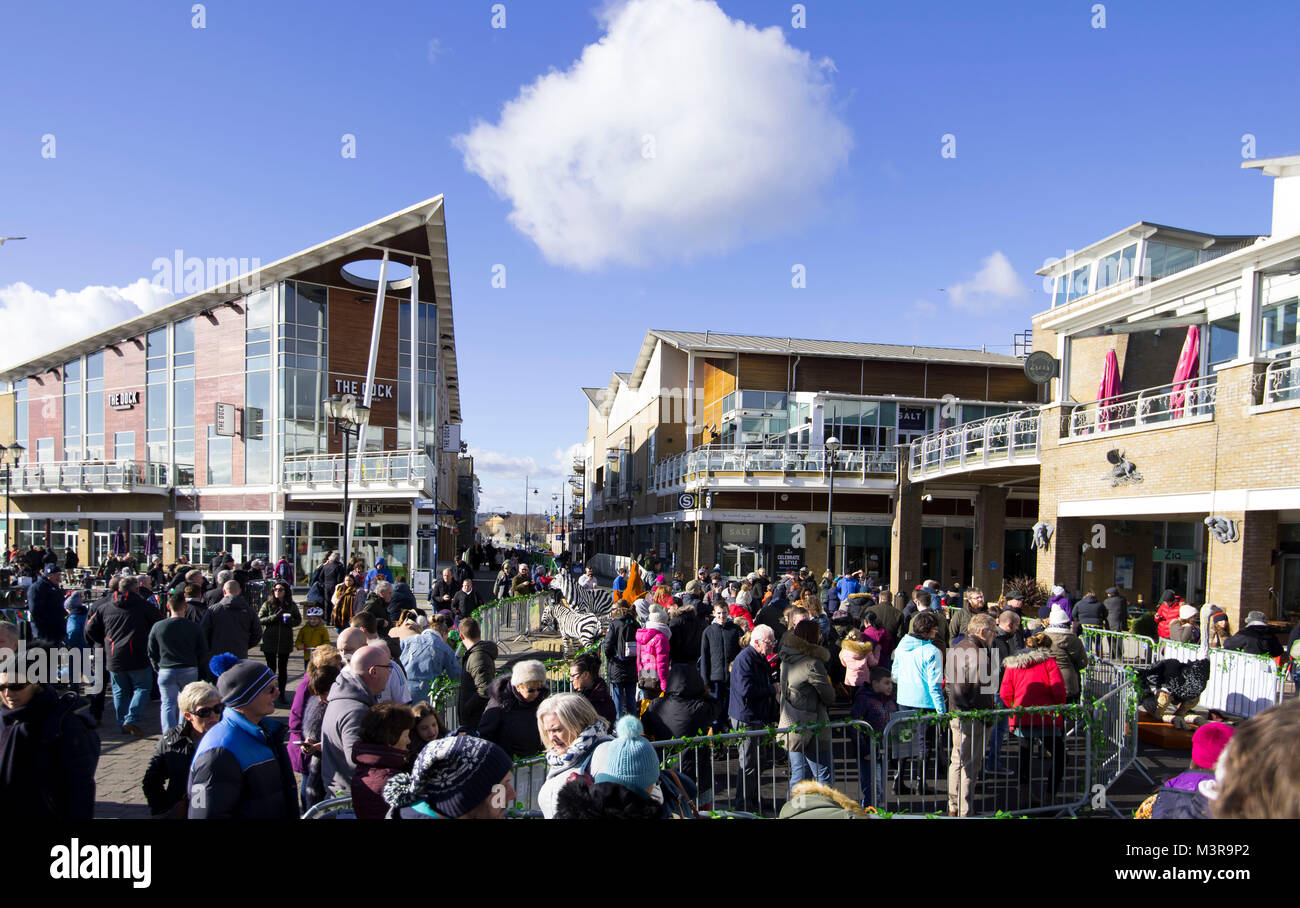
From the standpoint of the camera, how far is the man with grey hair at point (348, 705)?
15.1 ft

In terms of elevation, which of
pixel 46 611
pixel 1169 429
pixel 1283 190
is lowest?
pixel 46 611

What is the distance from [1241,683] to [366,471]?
86.4ft

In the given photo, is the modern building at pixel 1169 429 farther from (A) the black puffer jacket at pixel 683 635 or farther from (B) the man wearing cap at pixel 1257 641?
(A) the black puffer jacket at pixel 683 635

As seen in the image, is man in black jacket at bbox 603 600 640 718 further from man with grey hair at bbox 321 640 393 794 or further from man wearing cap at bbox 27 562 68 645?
man wearing cap at bbox 27 562 68 645

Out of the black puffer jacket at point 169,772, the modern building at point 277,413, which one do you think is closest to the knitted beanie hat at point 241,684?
the black puffer jacket at point 169,772

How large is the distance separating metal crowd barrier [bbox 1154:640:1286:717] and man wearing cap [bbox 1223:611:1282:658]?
0.59 feet

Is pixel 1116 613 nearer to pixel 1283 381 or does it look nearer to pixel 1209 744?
pixel 1283 381

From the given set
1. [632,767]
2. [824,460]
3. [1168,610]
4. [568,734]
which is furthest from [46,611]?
[824,460]

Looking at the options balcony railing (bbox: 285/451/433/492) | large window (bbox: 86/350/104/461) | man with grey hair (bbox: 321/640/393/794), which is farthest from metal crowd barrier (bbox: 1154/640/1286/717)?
large window (bbox: 86/350/104/461)

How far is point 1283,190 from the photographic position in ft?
58.2

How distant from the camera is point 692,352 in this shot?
35344mm

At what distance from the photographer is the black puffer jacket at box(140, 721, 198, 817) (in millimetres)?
3934

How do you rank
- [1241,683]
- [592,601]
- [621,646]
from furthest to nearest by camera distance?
[592,601] < [1241,683] < [621,646]
